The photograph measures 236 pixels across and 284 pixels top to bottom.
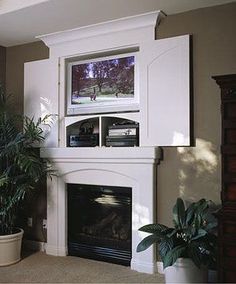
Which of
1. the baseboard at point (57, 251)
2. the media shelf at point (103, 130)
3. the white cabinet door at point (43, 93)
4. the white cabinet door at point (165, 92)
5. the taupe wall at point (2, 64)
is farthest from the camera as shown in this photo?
the taupe wall at point (2, 64)

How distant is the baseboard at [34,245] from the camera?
387 centimetres

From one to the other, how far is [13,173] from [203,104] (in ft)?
7.05

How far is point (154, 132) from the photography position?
10.6 feet

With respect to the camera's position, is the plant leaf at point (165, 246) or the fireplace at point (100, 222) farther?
the fireplace at point (100, 222)

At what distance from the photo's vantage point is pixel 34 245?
394cm

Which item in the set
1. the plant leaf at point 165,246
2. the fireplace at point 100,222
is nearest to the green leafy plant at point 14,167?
the fireplace at point 100,222

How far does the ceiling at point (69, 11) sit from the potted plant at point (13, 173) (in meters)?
1.00

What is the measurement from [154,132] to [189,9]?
1206 millimetres

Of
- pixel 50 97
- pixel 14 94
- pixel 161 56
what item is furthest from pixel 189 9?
pixel 14 94

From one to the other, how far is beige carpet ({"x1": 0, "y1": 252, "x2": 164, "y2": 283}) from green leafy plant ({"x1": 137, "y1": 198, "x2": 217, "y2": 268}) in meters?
0.48

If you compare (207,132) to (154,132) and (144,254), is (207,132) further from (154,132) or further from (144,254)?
(144,254)

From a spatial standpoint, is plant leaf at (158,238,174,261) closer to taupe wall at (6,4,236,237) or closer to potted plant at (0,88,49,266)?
taupe wall at (6,4,236,237)

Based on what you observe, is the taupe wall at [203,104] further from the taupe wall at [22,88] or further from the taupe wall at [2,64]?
the taupe wall at [2,64]

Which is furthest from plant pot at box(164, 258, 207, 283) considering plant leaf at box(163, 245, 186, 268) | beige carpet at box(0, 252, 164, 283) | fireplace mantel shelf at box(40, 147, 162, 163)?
fireplace mantel shelf at box(40, 147, 162, 163)
